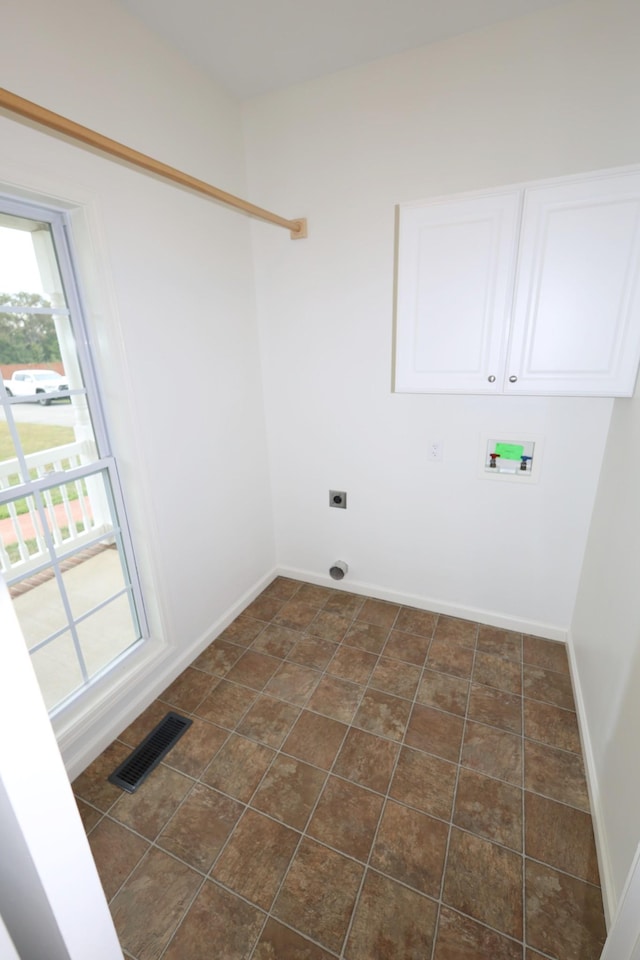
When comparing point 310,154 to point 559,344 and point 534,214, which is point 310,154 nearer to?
point 534,214

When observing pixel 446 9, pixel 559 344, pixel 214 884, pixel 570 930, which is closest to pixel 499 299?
pixel 559 344

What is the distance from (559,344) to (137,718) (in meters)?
2.38

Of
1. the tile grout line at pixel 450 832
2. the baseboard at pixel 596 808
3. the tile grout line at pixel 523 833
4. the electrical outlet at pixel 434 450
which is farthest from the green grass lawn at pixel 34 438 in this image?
the baseboard at pixel 596 808

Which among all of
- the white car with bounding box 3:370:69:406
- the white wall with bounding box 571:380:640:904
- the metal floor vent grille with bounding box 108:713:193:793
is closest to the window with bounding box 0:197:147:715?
the white car with bounding box 3:370:69:406

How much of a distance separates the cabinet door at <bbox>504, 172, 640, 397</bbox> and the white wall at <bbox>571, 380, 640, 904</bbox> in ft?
0.65

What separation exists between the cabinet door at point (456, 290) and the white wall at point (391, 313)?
176 mm

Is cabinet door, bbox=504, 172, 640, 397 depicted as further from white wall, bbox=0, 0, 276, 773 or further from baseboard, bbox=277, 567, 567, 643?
white wall, bbox=0, 0, 276, 773

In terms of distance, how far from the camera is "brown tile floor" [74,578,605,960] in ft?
3.83

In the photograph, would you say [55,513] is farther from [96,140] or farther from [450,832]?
[450,832]

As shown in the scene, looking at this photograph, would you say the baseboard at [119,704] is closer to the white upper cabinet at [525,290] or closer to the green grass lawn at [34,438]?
the green grass lawn at [34,438]

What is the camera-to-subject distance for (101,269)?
1.48 m

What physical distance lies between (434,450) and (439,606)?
936mm

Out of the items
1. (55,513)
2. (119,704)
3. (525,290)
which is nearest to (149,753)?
(119,704)

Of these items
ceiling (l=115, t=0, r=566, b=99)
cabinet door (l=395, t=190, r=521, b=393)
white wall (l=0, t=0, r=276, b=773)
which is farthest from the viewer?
cabinet door (l=395, t=190, r=521, b=393)
